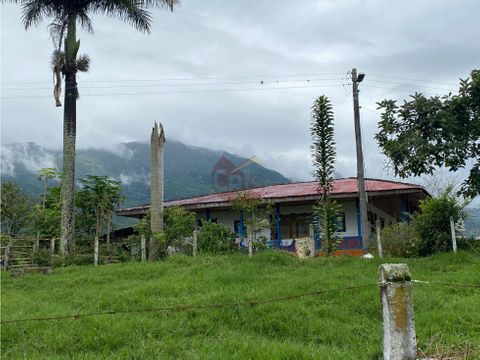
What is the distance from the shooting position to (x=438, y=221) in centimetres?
1238

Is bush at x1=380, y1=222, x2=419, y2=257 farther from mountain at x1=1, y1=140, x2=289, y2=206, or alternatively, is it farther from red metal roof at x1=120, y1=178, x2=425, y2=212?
mountain at x1=1, y1=140, x2=289, y2=206

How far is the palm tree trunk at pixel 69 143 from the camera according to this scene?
16297 mm

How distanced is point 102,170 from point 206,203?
10947cm

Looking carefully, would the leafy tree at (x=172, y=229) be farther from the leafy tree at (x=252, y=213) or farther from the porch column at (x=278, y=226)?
the porch column at (x=278, y=226)

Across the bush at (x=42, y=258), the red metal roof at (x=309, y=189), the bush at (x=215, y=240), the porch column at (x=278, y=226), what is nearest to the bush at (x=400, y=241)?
the red metal roof at (x=309, y=189)

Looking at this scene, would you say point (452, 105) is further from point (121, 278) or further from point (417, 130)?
point (121, 278)

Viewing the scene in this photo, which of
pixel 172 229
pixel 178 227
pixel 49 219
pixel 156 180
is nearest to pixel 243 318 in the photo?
pixel 178 227

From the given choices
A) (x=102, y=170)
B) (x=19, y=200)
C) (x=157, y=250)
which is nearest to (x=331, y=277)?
(x=157, y=250)

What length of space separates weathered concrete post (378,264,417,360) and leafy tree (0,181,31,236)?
31.1 m

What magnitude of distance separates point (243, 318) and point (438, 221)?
7.52 metres

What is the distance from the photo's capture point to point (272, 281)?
956 centimetres

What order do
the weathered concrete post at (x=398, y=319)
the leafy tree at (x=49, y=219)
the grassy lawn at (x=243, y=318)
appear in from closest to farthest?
the weathered concrete post at (x=398, y=319), the grassy lawn at (x=243, y=318), the leafy tree at (x=49, y=219)

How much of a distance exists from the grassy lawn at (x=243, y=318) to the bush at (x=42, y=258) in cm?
387

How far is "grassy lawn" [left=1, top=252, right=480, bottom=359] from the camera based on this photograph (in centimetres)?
570
